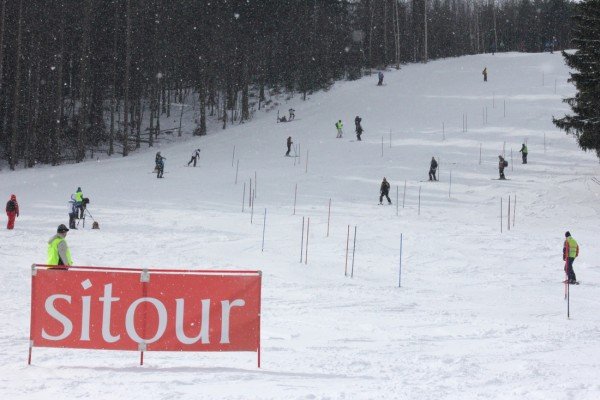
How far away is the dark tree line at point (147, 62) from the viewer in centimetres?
4297

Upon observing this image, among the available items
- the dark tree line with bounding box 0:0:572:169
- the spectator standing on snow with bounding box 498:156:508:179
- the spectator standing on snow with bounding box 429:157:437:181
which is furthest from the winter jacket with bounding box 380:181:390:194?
the dark tree line with bounding box 0:0:572:169

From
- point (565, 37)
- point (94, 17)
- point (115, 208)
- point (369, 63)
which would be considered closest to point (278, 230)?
point (115, 208)

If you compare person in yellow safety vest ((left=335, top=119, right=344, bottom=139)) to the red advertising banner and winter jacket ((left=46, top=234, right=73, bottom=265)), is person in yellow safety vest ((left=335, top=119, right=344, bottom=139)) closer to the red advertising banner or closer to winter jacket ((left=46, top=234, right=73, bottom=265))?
winter jacket ((left=46, top=234, right=73, bottom=265))

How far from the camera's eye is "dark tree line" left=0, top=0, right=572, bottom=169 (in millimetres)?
42969

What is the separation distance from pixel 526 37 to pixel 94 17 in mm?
80110

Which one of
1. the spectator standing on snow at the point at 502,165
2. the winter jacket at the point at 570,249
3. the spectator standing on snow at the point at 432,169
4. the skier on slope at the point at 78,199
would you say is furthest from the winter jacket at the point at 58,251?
the spectator standing on snow at the point at 502,165

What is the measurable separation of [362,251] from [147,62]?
3743 centimetres

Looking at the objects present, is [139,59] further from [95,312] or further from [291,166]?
[95,312]

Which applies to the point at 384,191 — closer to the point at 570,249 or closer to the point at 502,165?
the point at 502,165

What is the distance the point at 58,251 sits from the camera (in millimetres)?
10805

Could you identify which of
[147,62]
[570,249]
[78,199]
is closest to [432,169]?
[570,249]

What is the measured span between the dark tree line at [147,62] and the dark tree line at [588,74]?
2937cm

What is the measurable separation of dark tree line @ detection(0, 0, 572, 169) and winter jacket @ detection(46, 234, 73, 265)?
3145 centimetres

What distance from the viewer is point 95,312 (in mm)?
8008
